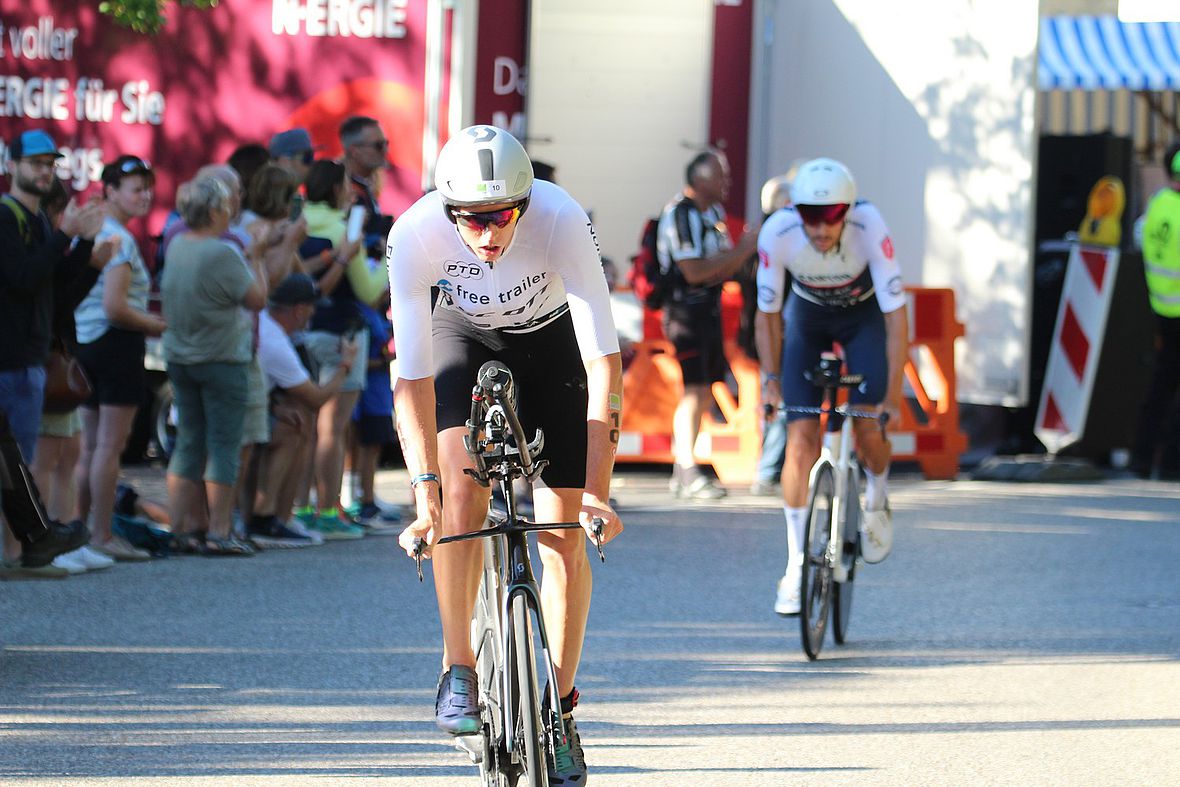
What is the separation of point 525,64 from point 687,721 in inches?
337

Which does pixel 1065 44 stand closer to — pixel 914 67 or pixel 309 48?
pixel 914 67

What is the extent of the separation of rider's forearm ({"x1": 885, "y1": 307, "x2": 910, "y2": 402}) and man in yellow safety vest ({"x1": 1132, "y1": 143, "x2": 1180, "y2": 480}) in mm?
7015

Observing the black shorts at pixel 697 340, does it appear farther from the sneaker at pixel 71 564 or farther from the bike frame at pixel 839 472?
the sneaker at pixel 71 564

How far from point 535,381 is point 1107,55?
705 inches

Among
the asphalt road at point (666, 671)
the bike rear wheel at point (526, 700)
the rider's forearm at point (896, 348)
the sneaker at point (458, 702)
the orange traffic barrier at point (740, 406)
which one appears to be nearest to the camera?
the bike rear wheel at point (526, 700)

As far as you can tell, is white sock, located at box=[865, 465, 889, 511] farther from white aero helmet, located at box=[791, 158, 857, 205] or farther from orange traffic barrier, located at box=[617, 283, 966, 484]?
orange traffic barrier, located at box=[617, 283, 966, 484]

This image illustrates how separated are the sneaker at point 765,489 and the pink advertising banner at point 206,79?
3.16m

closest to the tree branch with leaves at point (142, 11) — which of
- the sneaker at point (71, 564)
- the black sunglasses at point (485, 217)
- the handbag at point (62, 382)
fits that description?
Result: the handbag at point (62, 382)

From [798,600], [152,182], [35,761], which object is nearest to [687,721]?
[798,600]

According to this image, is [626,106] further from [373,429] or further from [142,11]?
[373,429]

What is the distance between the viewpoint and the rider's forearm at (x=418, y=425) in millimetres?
5246

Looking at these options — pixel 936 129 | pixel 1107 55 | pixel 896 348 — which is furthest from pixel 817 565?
pixel 1107 55

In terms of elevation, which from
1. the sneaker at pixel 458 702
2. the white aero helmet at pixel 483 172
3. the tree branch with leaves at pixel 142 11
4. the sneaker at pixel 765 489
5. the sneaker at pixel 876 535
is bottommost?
the sneaker at pixel 765 489

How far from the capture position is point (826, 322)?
8.91 metres
